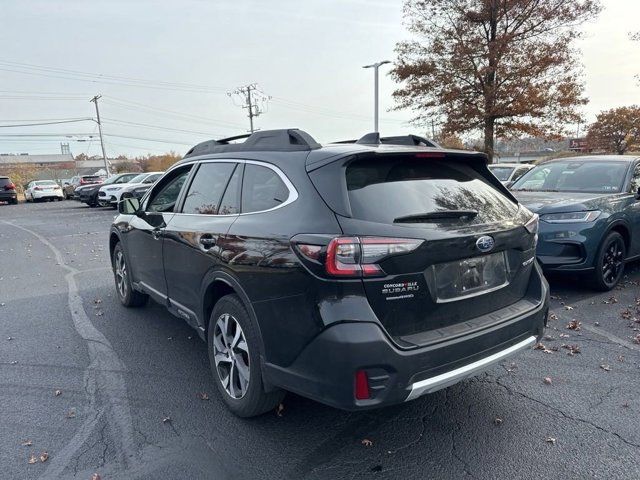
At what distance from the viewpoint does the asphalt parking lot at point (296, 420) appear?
2643mm

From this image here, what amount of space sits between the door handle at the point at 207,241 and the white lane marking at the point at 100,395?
1.29 m

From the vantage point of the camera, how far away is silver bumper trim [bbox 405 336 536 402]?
2451 mm

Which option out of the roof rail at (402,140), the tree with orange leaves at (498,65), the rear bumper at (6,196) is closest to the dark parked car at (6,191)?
the rear bumper at (6,196)

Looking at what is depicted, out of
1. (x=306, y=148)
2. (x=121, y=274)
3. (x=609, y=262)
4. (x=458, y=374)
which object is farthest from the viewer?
(x=609, y=262)

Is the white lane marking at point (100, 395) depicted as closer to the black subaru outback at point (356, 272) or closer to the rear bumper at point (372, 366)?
the black subaru outback at point (356, 272)

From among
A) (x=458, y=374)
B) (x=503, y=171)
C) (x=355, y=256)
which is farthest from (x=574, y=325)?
(x=503, y=171)

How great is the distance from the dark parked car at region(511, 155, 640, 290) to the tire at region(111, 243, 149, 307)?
4799 mm

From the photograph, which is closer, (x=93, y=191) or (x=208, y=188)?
(x=208, y=188)

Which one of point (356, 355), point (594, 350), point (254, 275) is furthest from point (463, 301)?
point (594, 350)

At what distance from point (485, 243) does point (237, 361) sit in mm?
1763

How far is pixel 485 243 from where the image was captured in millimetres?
2752

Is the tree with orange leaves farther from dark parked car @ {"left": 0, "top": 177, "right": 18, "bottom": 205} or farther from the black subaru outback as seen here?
dark parked car @ {"left": 0, "top": 177, "right": 18, "bottom": 205}

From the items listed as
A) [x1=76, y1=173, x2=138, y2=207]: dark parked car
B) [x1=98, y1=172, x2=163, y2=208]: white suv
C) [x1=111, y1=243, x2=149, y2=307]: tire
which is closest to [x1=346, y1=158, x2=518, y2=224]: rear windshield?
[x1=111, y1=243, x2=149, y2=307]: tire

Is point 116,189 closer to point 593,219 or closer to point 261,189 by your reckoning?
point 593,219
